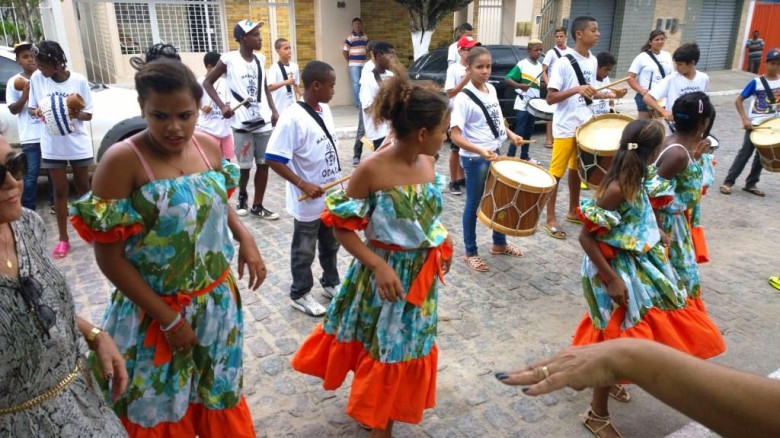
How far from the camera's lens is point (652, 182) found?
11.1 ft

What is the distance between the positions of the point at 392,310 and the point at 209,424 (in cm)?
93

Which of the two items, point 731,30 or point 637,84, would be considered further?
point 731,30

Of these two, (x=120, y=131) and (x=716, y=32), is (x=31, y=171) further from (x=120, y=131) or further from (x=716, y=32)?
(x=716, y=32)

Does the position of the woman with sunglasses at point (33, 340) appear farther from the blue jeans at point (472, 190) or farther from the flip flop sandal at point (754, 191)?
the flip flop sandal at point (754, 191)

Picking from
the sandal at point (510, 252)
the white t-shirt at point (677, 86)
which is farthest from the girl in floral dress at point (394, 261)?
the white t-shirt at point (677, 86)

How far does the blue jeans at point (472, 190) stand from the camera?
5.06m

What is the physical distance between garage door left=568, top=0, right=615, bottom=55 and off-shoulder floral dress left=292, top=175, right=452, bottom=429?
16.4 meters

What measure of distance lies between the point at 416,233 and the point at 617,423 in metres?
1.68

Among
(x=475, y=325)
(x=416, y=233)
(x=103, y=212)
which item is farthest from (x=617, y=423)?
(x=103, y=212)

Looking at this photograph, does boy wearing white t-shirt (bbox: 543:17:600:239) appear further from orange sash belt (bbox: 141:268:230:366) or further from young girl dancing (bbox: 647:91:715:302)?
orange sash belt (bbox: 141:268:230:366)

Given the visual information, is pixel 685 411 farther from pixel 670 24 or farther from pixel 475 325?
pixel 670 24

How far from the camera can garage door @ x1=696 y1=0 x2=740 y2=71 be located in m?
21.0

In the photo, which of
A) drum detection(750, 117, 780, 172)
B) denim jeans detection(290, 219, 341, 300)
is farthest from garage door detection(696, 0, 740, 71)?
denim jeans detection(290, 219, 341, 300)

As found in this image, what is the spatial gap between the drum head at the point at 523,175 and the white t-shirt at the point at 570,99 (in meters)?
1.42
